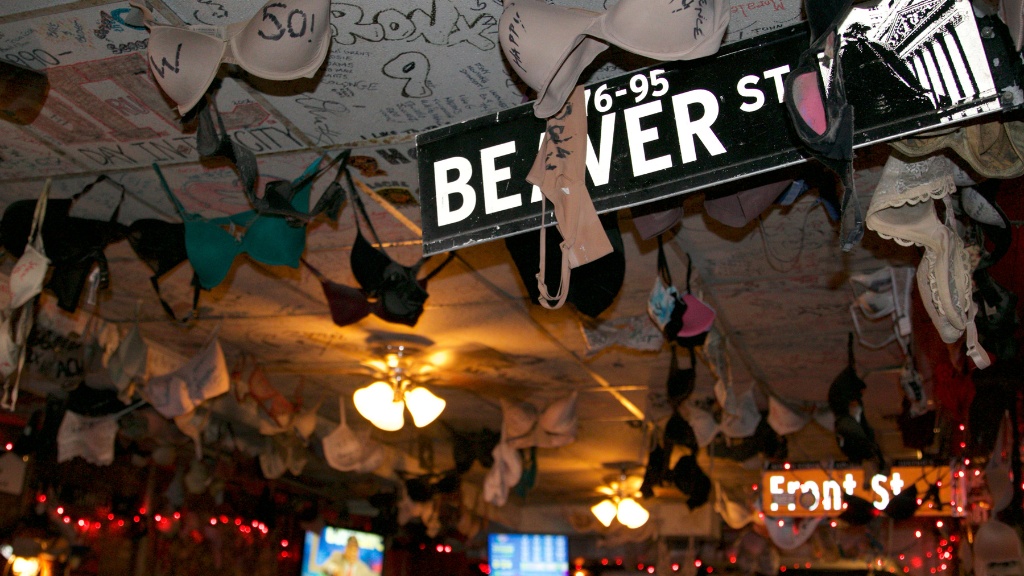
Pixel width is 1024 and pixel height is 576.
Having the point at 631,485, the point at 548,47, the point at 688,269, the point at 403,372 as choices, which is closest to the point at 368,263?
the point at 688,269

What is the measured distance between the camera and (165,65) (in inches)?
86.5

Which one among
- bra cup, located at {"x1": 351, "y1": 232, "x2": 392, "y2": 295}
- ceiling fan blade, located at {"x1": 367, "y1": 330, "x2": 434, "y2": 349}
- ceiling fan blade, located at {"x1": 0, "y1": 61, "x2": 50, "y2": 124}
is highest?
ceiling fan blade, located at {"x1": 367, "y1": 330, "x2": 434, "y2": 349}

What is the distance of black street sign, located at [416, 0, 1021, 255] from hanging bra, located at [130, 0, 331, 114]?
0.38m

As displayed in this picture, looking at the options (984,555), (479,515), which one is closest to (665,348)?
(984,555)

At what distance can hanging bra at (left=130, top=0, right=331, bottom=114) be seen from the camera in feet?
6.79

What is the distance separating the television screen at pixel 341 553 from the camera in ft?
31.7

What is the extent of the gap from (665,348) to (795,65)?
3814 millimetres

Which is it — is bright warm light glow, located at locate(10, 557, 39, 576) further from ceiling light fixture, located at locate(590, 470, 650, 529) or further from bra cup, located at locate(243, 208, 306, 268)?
ceiling light fixture, located at locate(590, 470, 650, 529)

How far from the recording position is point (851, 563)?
1266 centimetres

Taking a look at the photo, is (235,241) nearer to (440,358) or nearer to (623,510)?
(440,358)

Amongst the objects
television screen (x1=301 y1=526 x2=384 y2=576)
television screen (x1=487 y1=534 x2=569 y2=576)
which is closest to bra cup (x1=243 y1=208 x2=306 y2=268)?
television screen (x1=301 y1=526 x2=384 y2=576)

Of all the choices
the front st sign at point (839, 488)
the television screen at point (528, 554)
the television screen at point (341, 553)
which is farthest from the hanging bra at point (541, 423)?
the television screen at point (528, 554)

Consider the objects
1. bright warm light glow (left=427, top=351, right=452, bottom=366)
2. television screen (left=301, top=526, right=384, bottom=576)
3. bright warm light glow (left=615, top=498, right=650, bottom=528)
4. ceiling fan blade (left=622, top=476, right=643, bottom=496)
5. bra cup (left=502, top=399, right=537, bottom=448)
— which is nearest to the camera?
bright warm light glow (left=427, top=351, right=452, bottom=366)

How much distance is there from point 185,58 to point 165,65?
0.22ft
